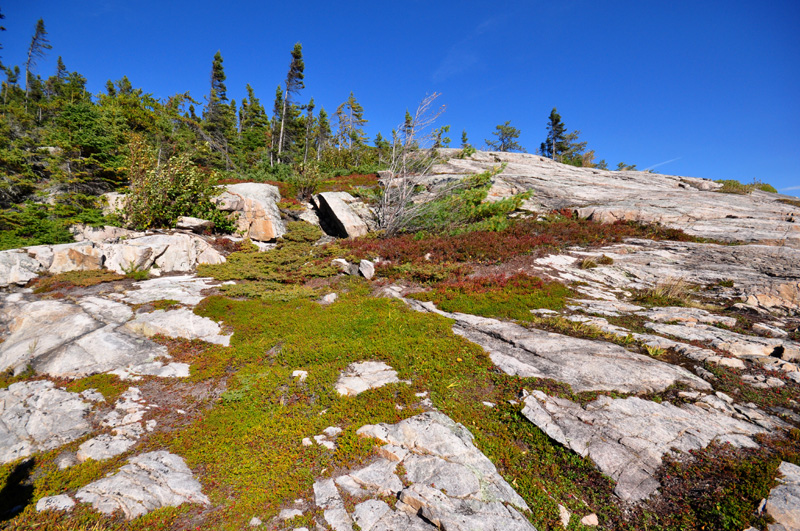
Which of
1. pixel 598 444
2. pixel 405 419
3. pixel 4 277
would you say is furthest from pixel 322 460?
pixel 4 277

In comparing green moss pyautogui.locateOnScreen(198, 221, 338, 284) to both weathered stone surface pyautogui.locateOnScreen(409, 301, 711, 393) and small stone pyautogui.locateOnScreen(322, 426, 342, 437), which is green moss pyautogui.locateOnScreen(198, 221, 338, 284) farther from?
small stone pyautogui.locateOnScreen(322, 426, 342, 437)

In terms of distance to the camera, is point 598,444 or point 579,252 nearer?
point 598,444

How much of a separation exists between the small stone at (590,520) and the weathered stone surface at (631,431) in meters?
0.60

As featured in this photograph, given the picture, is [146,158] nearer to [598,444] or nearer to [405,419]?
[405,419]

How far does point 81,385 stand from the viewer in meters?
6.24

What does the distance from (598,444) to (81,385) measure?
1033cm

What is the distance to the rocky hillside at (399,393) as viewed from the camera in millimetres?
4109

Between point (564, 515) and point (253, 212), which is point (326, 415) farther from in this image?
point (253, 212)

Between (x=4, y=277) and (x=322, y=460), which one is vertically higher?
(x=4, y=277)

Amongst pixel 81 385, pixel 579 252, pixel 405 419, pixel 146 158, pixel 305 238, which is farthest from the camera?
pixel 305 238

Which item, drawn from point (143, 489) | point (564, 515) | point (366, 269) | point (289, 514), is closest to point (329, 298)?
point (366, 269)

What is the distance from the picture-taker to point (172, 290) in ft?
36.1

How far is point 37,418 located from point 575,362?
11.1m

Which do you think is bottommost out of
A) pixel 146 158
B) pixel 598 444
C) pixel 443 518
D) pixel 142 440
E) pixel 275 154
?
pixel 142 440
